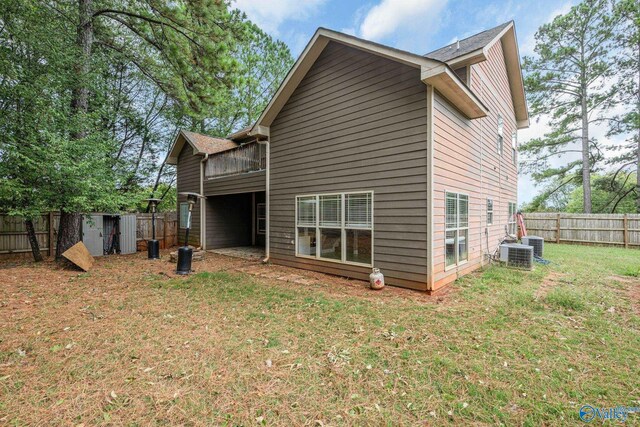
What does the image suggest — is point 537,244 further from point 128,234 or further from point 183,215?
point 128,234

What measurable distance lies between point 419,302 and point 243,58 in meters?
19.0

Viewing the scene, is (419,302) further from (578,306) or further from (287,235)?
(287,235)

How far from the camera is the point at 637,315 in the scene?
438 cm

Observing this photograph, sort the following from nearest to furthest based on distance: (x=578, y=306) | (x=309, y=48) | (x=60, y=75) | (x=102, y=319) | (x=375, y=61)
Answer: (x=102, y=319), (x=578, y=306), (x=375, y=61), (x=309, y=48), (x=60, y=75)

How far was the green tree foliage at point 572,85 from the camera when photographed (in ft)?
48.8

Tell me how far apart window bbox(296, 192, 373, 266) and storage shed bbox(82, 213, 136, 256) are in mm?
7940

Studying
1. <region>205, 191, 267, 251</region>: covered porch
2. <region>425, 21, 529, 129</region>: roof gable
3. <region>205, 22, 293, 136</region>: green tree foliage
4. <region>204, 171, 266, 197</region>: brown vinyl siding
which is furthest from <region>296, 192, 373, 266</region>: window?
<region>205, 22, 293, 136</region>: green tree foliage

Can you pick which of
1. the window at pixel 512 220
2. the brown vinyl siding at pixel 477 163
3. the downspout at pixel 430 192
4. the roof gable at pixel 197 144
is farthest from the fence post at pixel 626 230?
the roof gable at pixel 197 144

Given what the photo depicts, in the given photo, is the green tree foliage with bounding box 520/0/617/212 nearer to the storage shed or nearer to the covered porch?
the covered porch

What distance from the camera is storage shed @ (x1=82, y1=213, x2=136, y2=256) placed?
1023 centimetres

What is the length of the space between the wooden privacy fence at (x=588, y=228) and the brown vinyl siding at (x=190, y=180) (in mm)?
16880

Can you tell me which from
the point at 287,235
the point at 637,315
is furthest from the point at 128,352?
the point at 637,315

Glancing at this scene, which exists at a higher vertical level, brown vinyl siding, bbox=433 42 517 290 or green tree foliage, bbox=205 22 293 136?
green tree foliage, bbox=205 22 293 136

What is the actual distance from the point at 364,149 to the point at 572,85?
1784cm
